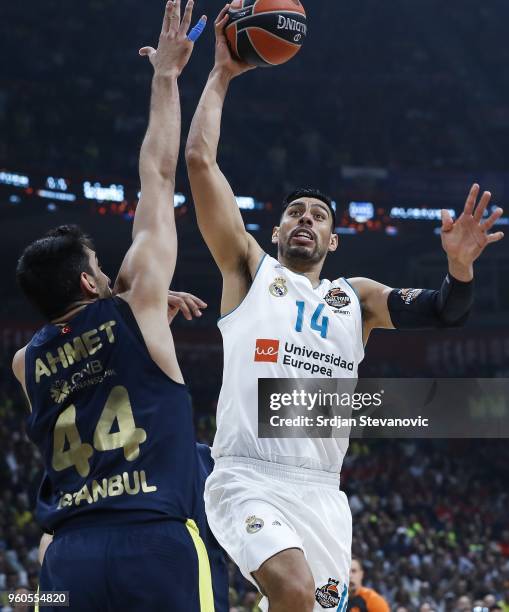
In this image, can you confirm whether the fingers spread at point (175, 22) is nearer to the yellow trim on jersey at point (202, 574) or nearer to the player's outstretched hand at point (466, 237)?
the player's outstretched hand at point (466, 237)

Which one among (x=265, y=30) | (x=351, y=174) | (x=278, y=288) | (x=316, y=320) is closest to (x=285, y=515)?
(x=316, y=320)

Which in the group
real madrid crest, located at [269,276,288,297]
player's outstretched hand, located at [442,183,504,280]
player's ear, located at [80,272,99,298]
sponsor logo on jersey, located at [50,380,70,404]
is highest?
player's outstretched hand, located at [442,183,504,280]

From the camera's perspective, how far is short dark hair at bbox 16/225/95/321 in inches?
119

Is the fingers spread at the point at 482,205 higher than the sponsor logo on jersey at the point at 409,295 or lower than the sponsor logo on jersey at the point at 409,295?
higher

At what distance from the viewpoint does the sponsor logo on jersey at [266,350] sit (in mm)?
4441

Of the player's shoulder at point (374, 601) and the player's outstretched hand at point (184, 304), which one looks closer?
the player's outstretched hand at point (184, 304)

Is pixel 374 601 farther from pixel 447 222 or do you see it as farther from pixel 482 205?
pixel 482 205

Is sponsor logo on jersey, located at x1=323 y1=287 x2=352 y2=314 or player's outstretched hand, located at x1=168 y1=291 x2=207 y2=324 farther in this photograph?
sponsor logo on jersey, located at x1=323 y1=287 x2=352 y2=314

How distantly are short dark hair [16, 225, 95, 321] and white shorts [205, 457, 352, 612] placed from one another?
151 cm

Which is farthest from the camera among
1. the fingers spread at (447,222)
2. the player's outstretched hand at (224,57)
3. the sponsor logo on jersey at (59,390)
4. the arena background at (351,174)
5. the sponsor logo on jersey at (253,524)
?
the arena background at (351,174)

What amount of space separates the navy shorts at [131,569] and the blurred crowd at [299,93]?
697 inches

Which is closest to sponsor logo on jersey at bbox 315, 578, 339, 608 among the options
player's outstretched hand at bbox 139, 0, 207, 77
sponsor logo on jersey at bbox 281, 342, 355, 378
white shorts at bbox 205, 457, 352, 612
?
white shorts at bbox 205, 457, 352, 612

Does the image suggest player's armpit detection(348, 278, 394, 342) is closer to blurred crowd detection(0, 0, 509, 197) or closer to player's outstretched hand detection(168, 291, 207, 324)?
player's outstretched hand detection(168, 291, 207, 324)

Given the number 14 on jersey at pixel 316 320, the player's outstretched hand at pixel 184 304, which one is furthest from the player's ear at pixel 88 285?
the number 14 on jersey at pixel 316 320
